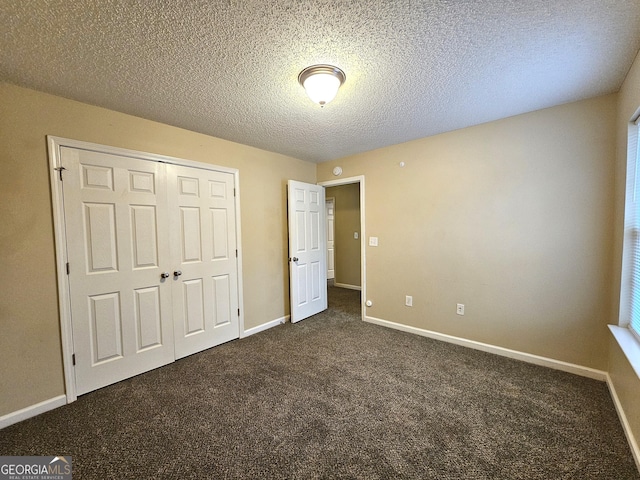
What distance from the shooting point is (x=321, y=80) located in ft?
Result: 5.46

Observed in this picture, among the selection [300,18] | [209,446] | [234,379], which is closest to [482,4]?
[300,18]

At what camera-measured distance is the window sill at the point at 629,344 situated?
4.80ft

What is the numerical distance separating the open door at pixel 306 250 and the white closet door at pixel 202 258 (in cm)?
82

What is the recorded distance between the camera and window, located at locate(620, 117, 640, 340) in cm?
172

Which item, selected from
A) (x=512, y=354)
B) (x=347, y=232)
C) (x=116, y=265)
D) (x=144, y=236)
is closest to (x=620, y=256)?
(x=512, y=354)

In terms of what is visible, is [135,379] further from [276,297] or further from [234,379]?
[276,297]

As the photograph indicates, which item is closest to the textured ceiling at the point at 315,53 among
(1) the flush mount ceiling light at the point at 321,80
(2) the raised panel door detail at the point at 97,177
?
(1) the flush mount ceiling light at the point at 321,80

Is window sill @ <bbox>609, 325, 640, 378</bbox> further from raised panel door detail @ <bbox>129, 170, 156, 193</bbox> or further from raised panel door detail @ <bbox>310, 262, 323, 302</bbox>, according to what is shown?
raised panel door detail @ <bbox>129, 170, 156, 193</bbox>

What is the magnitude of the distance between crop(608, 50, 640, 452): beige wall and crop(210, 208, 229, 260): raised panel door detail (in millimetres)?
3366

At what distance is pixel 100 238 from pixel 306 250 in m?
2.33

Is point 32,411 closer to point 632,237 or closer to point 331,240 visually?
point 632,237

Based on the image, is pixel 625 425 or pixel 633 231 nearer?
pixel 625 425

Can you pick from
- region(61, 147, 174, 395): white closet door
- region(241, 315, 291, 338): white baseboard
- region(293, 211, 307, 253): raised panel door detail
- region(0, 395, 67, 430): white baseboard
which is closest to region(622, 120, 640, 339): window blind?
region(293, 211, 307, 253): raised panel door detail

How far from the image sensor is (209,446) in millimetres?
1560
